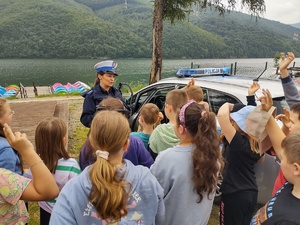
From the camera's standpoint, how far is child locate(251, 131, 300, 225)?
4.60 ft

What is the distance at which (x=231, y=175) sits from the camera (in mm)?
2436

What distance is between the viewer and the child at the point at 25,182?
161cm

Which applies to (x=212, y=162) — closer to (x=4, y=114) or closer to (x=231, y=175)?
(x=231, y=175)

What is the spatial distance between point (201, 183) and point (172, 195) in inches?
9.0

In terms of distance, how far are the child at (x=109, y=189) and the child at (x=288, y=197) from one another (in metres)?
0.64

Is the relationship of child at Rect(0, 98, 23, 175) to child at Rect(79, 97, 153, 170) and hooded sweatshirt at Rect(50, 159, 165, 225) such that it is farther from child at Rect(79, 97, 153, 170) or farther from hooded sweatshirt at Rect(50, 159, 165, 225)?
hooded sweatshirt at Rect(50, 159, 165, 225)

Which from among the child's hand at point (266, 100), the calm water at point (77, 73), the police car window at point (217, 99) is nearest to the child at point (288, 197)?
the child's hand at point (266, 100)

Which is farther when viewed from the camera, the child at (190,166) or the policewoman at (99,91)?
the policewoman at (99,91)

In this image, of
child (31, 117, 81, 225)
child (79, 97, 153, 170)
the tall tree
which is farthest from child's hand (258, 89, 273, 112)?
the tall tree

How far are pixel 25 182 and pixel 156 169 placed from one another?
0.87m

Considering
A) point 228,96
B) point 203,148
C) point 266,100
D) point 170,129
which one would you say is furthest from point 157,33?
point 203,148

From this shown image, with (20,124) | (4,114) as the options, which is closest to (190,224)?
(4,114)

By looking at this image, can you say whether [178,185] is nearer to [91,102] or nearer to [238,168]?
[238,168]

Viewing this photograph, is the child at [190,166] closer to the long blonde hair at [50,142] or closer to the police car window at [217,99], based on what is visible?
the long blonde hair at [50,142]
